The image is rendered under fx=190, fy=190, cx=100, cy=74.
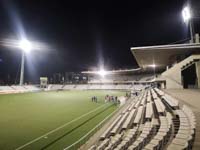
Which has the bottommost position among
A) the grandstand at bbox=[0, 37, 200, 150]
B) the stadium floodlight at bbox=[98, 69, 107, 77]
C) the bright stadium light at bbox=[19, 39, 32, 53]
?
the grandstand at bbox=[0, 37, 200, 150]

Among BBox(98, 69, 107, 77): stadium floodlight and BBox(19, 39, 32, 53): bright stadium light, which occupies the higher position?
BBox(19, 39, 32, 53): bright stadium light

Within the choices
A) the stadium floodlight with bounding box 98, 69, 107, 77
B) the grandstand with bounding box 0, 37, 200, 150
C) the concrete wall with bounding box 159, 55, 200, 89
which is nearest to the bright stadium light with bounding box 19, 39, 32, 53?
the stadium floodlight with bounding box 98, 69, 107, 77

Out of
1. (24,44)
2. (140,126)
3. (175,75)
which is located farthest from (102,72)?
(140,126)

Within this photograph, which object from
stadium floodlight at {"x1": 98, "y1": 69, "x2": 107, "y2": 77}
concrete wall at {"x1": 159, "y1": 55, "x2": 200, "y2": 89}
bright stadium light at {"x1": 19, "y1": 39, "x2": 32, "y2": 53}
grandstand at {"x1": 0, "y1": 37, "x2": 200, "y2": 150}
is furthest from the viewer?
stadium floodlight at {"x1": 98, "y1": 69, "x2": 107, "y2": 77}

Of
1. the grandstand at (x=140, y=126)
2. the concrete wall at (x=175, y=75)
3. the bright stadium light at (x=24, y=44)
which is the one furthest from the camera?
the bright stadium light at (x=24, y=44)

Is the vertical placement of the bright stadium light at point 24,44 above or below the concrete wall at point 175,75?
above

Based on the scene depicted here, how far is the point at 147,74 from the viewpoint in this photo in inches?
2687

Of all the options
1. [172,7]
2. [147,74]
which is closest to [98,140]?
[172,7]

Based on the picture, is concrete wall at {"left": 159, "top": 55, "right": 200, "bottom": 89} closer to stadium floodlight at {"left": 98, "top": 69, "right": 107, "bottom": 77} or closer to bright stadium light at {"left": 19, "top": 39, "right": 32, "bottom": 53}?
bright stadium light at {"left": 19, "top": 39, "right": 32, "bottom": 53}

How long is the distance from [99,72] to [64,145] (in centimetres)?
7070

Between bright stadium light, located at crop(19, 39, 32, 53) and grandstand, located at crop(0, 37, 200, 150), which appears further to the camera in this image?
bright stadium light, located at crop(19, 39, 32, 53)

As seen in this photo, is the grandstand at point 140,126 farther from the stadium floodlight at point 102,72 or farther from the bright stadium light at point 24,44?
the stadium floodlight at point 102,72

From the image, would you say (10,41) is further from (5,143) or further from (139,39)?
(5,143)

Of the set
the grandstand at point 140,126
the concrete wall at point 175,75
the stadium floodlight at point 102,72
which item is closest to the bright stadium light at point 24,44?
the stadium floodlight at point 102,72
